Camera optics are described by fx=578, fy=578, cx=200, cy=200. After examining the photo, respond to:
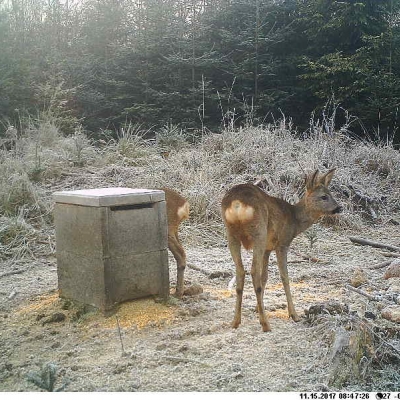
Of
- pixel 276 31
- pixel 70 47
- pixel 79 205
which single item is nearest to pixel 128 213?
pixel 79 205

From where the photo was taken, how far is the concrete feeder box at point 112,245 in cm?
456

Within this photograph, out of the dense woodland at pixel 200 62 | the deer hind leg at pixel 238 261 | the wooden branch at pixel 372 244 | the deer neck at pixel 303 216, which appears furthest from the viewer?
the dense woodland at pixel 200 62

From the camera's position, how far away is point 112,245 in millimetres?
4594

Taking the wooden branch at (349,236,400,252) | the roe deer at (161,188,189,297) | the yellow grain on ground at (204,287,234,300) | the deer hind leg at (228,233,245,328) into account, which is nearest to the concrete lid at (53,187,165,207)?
the roe deer at (161,188,189,297)

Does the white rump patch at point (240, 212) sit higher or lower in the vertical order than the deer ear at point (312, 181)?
lower

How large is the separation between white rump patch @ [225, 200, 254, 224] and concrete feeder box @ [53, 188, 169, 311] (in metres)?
1.02

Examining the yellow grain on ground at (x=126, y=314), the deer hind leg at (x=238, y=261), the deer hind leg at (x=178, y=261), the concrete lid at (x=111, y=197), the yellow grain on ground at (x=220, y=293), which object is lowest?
the yellow grain on ground at (x=220, y=293)

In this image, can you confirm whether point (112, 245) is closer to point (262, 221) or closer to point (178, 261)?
point (178, 261)

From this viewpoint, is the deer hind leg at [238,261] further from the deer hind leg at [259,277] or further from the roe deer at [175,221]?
the roe deer at [175,221]

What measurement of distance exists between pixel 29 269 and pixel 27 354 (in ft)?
9.12

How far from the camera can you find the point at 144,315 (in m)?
4.57

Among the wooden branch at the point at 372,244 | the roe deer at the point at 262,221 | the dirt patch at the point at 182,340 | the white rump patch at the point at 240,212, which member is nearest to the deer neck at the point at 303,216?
the roe deer at the point at 262,221

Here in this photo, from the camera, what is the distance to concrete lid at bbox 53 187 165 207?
14.9ft

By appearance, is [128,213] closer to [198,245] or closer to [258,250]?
[258,250]
